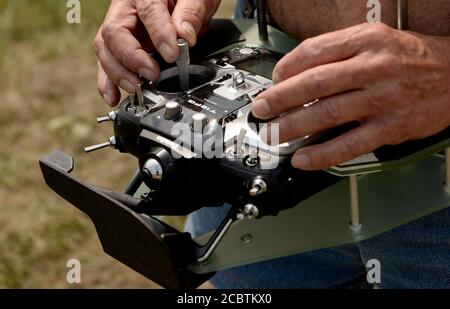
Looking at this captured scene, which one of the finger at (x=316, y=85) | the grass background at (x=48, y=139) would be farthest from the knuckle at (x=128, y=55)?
the grass background at (x=48, y=139)

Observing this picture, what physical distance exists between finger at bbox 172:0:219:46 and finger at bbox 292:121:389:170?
271 millimetres

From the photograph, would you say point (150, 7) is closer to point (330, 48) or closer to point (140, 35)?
point (140, 35)

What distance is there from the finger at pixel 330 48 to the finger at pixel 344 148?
0.08 meters

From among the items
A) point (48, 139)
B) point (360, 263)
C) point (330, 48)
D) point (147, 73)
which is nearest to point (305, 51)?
point (330, 48)

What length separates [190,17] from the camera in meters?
1.02

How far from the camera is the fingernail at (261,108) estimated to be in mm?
810

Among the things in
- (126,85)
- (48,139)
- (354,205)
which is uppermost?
(126,85)

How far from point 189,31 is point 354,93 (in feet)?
0.94

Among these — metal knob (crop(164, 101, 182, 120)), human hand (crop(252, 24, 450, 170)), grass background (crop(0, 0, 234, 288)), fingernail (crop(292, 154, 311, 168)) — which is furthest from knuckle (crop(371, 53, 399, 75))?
grass background (crop(0, 0, 234, 288))

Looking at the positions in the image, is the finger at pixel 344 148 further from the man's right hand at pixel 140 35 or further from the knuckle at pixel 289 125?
the man's right hand at pixel 140 35
